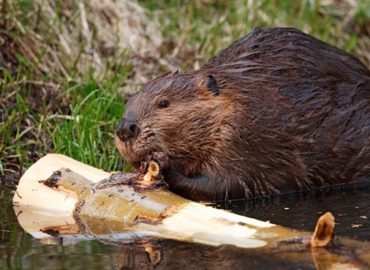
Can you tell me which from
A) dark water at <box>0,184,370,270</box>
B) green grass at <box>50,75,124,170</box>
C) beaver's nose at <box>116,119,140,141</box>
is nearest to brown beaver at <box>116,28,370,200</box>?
beaver's nose at <box>116,119,140,141</box>

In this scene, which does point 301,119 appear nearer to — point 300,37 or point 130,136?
point 300,37

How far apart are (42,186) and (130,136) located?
52 centimetres

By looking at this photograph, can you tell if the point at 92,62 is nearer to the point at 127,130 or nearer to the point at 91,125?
the point at 91,125

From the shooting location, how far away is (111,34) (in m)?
7.76

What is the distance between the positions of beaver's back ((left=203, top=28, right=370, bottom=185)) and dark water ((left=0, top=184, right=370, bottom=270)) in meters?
0.51

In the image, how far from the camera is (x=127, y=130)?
16.9 feet

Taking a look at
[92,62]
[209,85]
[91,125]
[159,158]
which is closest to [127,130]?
[159,158]

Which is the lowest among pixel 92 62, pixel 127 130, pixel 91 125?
pixel 127 130

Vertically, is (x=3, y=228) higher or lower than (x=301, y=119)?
lower

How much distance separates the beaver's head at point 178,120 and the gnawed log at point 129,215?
1.13 ft

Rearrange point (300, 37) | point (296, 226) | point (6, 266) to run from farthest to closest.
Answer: point (300, 37) → point (296, 226) → point (6, 266)

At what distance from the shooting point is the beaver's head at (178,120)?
519 centimetres

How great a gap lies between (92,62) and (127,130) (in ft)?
6.25

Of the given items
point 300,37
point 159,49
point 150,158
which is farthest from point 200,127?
point 159,49
